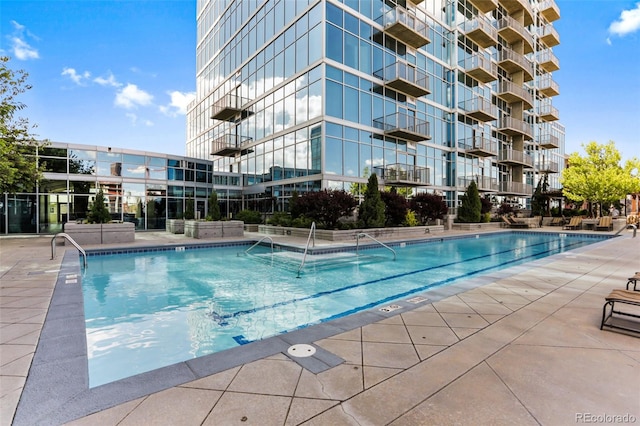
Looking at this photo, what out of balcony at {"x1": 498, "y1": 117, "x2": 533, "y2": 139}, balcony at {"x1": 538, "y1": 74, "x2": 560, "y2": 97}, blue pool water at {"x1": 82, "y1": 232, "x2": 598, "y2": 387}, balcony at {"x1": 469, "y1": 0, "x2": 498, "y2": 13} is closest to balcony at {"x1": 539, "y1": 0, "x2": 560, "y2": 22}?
balcony at {"x1": 538, "y1": 74, "x2": 560, "y2": 97}

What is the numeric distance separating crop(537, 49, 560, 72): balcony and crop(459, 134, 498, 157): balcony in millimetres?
14827

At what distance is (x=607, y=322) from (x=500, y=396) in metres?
2.69

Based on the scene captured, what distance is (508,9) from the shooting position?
30062mm

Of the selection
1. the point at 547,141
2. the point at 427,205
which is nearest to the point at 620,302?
the point at 427,205

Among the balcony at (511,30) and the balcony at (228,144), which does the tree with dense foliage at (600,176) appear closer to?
the balcony at (511,30)

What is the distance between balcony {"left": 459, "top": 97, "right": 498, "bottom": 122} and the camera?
84.5 ft

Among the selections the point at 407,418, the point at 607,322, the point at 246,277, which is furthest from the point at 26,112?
the point at 607,322

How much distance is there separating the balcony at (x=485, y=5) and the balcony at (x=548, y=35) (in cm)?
1141

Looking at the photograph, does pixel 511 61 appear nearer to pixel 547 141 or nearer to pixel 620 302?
pixel 547 141

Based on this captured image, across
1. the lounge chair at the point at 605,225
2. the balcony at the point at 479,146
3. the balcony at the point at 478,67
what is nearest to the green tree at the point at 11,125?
the balcony at the point at 479,146

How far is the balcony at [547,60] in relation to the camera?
3419cm

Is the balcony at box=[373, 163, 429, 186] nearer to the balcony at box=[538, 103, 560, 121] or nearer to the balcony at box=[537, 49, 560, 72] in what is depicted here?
the balcony at box=[538, 103, 560, 121]

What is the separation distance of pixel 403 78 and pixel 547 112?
2558cm

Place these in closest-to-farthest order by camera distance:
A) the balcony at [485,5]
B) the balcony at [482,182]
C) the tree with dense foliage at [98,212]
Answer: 1. the tree with dense foliage at [98,212]
2. the balcony at [482,182]
3. the balcony at [485,5]
